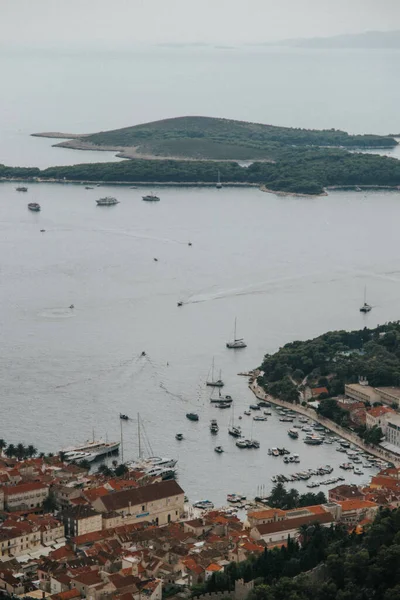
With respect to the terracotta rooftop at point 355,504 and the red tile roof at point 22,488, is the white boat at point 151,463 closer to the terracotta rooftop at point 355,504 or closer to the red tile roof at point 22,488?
→ the red tile roof at point 22,488

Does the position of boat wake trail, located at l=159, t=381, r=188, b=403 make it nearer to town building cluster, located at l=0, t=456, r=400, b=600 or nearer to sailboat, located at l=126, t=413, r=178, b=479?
sailboat, located at l=126, t=413, r=178, b=479

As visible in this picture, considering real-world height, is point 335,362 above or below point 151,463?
above

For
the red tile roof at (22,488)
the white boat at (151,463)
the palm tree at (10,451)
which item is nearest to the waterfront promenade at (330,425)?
the white boat at (151,463)

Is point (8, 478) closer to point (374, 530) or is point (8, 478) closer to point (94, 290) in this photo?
point (374, 530)

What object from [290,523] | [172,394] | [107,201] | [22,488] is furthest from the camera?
[107,201]

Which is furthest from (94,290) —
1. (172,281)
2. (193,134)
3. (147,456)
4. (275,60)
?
(275,60)

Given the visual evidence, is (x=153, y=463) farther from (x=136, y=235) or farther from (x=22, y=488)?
(x=136, y=235)

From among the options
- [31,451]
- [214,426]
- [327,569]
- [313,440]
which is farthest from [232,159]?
[327,569]
